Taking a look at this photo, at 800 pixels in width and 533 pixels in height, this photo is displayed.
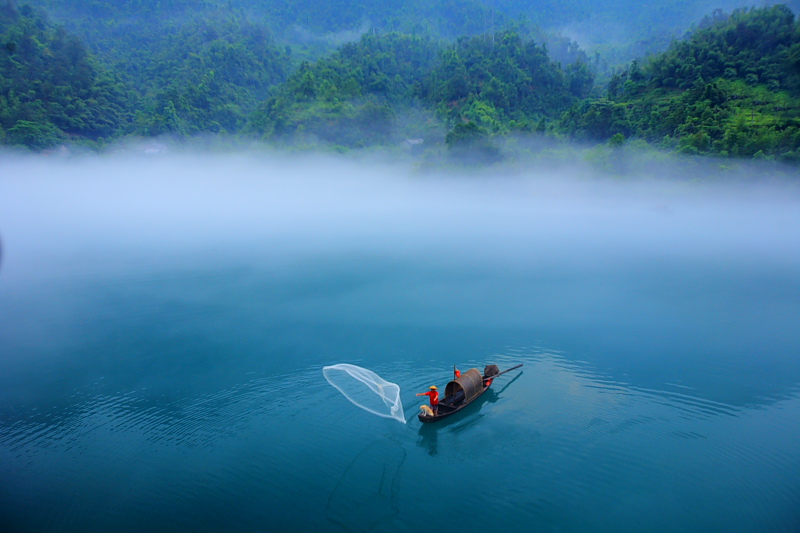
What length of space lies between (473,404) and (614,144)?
40.5m

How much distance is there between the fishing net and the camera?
10164 millimetres

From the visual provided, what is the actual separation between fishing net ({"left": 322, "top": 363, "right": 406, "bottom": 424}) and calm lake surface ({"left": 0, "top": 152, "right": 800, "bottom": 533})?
0.27m

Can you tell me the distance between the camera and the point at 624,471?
8.52 m

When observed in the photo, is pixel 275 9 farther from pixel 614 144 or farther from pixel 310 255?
pixel 310 255

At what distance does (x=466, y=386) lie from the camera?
10.1m

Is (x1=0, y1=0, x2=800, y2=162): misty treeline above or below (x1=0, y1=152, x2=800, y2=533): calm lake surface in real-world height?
above

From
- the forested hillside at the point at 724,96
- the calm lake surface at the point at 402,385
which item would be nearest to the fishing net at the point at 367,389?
the calm lake surface at the point at 402,385

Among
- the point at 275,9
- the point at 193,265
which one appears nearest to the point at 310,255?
the point at 193,265

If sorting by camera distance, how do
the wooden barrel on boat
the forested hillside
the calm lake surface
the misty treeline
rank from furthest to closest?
the misty treeline
the forested hillside
the wooden barrel on boat
the calm lake surface

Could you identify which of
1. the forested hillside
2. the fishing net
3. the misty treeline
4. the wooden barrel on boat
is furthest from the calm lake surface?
the misty treeline

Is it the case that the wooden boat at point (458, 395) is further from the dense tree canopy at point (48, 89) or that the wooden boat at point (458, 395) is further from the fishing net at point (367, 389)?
the dense tree canopy at point (48, 89)

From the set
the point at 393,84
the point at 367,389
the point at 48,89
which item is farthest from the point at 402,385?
the point at 48,89

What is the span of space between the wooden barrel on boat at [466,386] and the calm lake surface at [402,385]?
0.53 meters

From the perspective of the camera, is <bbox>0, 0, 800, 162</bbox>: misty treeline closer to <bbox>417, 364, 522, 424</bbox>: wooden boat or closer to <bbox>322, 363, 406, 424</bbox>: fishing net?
<bbox>417, 364, 522, 424</bbox>: wooden boat
